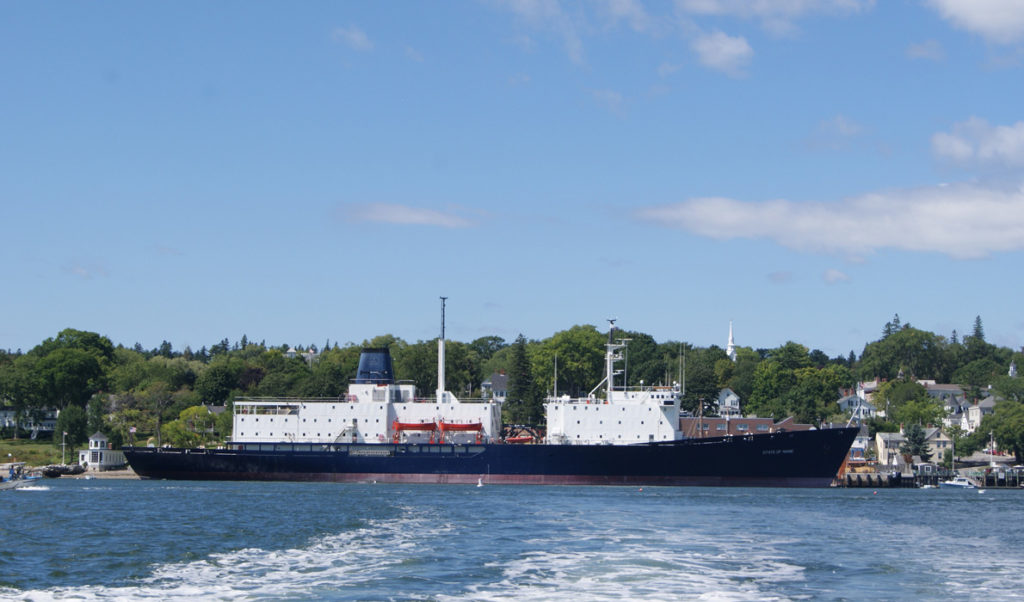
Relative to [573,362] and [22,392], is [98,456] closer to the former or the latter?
[22,392]

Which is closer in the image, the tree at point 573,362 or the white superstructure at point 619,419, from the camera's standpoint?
the white superstructure at point 619,419

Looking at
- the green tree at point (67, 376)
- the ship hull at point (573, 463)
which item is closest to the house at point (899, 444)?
the ship hull at point (573, 463)

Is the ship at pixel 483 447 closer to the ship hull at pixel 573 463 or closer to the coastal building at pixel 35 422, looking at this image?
the ship hull at pixel 573 463

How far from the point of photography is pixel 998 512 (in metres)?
38.6

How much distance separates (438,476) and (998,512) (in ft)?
78.3

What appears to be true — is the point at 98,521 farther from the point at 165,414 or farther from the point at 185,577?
the point at 165,414

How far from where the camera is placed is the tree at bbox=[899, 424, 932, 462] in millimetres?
77438

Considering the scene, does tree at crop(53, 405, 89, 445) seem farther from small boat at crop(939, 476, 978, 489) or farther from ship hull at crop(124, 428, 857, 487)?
small boat at crop(939, 476, 978, 489)

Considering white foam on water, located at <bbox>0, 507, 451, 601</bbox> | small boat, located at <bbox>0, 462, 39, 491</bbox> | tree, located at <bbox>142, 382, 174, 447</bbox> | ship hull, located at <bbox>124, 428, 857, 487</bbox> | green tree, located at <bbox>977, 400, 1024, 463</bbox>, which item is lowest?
small boat, located at <bbox>0, 462, 39, 491</bbox>

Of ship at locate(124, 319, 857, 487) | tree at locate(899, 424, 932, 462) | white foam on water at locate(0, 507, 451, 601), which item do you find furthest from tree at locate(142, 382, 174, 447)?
white foam on water at locate(0, 507, 451, 601)

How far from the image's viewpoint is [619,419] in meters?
52.7

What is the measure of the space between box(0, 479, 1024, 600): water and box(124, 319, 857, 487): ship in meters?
10.2

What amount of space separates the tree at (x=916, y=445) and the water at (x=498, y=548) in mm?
39552

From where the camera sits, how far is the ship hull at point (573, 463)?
5000 centimetres
